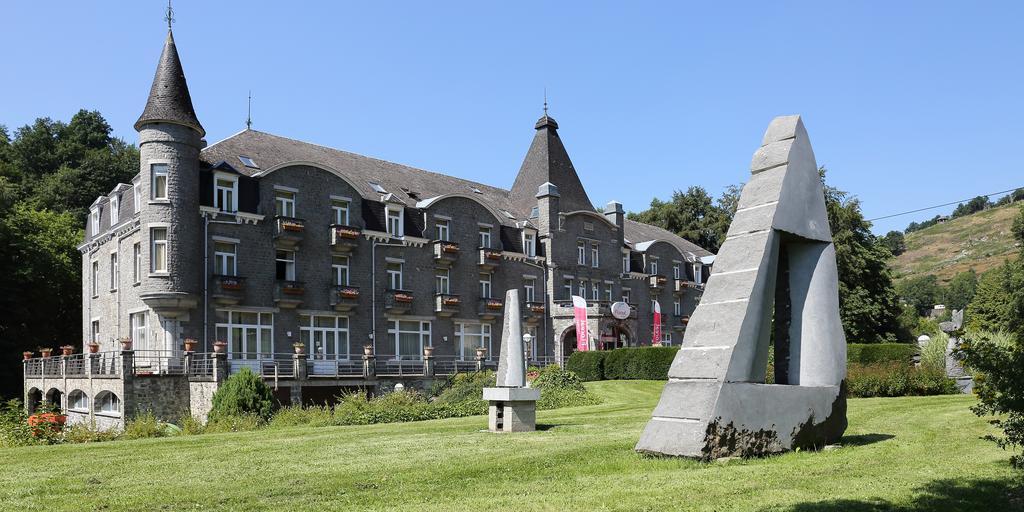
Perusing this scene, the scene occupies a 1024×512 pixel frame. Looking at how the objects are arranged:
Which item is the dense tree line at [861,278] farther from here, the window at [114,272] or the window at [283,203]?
the window at [114,272]

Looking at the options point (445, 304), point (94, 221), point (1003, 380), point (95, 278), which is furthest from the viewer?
point (445, 304)

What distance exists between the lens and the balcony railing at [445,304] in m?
39.1

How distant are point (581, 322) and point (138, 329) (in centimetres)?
2138

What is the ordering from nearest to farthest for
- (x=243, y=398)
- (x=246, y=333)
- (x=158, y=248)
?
(x=243, y=398), (x=158, y=248), (x=246, y=333)

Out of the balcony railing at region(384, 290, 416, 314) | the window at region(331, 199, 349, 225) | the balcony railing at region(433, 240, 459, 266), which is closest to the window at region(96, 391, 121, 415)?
the window at region(331, 199, 349, 225)

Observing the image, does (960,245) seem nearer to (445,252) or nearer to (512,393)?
(445,252)

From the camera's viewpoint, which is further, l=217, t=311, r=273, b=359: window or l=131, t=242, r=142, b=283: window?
l=131, t=242, r=142, b=283: window

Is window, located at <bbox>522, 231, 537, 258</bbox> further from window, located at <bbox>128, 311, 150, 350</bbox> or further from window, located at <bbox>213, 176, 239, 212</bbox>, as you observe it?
window, located at <bbox>128, 311, 150, 350</bbox>

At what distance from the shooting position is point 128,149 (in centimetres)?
6303

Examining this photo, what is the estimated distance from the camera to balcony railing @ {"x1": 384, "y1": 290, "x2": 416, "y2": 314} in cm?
3694

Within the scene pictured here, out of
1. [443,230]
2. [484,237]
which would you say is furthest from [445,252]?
[484,237]

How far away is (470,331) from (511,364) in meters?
26.1

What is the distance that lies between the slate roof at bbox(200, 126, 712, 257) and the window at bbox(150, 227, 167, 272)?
11.4 ft

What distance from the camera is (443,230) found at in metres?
40.2
